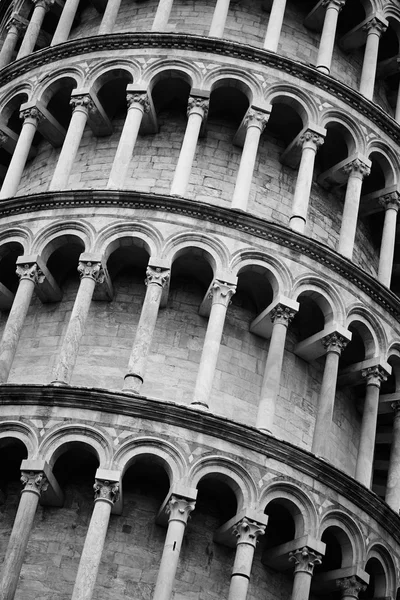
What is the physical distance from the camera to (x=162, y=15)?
84.0 ft

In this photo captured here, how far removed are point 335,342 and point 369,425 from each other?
59.4 inches

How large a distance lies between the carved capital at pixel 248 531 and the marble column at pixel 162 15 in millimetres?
10670

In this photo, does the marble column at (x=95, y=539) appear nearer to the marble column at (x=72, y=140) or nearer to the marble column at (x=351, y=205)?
the marble column at (x=72, y=140)

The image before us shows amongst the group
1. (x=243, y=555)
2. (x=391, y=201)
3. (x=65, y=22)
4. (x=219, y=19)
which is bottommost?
(x=243, y=555)


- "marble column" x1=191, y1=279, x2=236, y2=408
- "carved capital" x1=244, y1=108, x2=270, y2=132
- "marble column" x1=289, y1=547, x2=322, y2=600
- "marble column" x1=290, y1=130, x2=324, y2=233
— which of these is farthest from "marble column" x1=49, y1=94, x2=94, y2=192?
"marble column" x1=289, y1=547, x2=322, y2=600

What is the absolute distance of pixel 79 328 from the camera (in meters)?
20.6

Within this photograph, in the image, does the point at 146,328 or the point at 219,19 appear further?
the point at 219,19

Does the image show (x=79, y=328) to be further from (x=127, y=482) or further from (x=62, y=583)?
(x=62, y=583)

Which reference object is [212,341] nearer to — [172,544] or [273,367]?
[273,367]

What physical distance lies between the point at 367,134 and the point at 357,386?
200 inches

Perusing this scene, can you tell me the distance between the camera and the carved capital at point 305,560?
1939cm

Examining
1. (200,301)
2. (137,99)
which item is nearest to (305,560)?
(200,301)

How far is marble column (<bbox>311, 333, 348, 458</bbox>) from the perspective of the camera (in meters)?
20.6

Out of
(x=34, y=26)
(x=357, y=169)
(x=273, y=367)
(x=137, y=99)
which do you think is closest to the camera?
(x=273, y=367)
